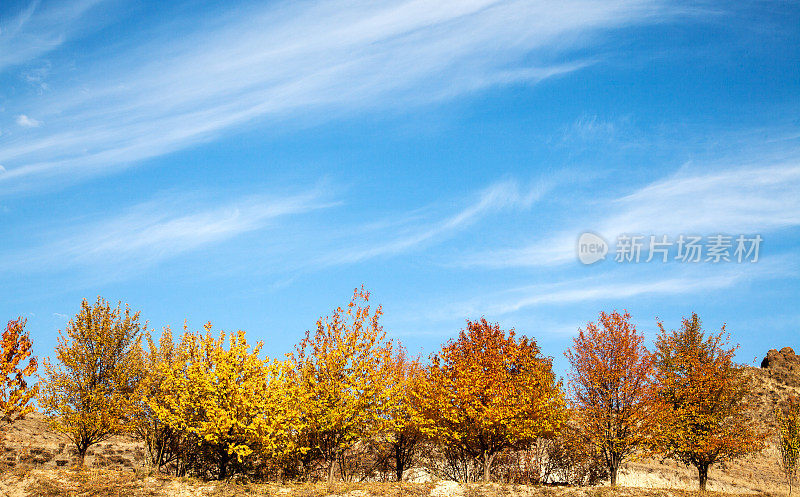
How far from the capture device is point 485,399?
29734 millimetres

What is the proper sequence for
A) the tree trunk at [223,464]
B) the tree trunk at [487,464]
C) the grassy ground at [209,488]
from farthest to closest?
the tree trunk at [487,464], the tree trunk at [223,464], the grassy ground at [209,488]

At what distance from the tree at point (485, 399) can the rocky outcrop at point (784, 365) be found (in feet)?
214

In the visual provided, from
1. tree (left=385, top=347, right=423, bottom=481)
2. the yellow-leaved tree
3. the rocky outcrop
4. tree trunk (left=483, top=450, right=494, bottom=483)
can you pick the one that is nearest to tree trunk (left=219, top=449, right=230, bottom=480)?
the yellow-leaved tree

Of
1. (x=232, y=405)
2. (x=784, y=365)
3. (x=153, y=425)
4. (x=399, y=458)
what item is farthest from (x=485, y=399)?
(x=784, y=365)

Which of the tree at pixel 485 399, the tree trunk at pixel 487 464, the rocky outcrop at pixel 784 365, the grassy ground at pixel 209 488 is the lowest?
the grassy ground at pixel 209 488

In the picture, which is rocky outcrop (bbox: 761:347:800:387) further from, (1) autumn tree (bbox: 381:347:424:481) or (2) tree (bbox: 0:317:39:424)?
(2) tree (bbox: 0:317:39:424)

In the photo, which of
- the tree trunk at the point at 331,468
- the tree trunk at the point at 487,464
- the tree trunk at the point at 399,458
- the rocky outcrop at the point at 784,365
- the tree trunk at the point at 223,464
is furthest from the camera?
the rocky outcrop at the point at 784,365

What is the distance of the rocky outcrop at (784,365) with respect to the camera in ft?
259

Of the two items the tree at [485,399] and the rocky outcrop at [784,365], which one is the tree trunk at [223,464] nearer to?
the tree at [485,399]

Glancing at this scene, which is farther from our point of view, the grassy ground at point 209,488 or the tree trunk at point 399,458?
the tree trunk at point 399,458

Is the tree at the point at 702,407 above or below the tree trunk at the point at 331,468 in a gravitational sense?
above

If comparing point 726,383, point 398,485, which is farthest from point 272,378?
point 726,383

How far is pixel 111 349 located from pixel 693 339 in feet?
123

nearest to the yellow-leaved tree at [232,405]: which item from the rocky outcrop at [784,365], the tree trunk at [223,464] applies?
the tree trunk at [223,464]
